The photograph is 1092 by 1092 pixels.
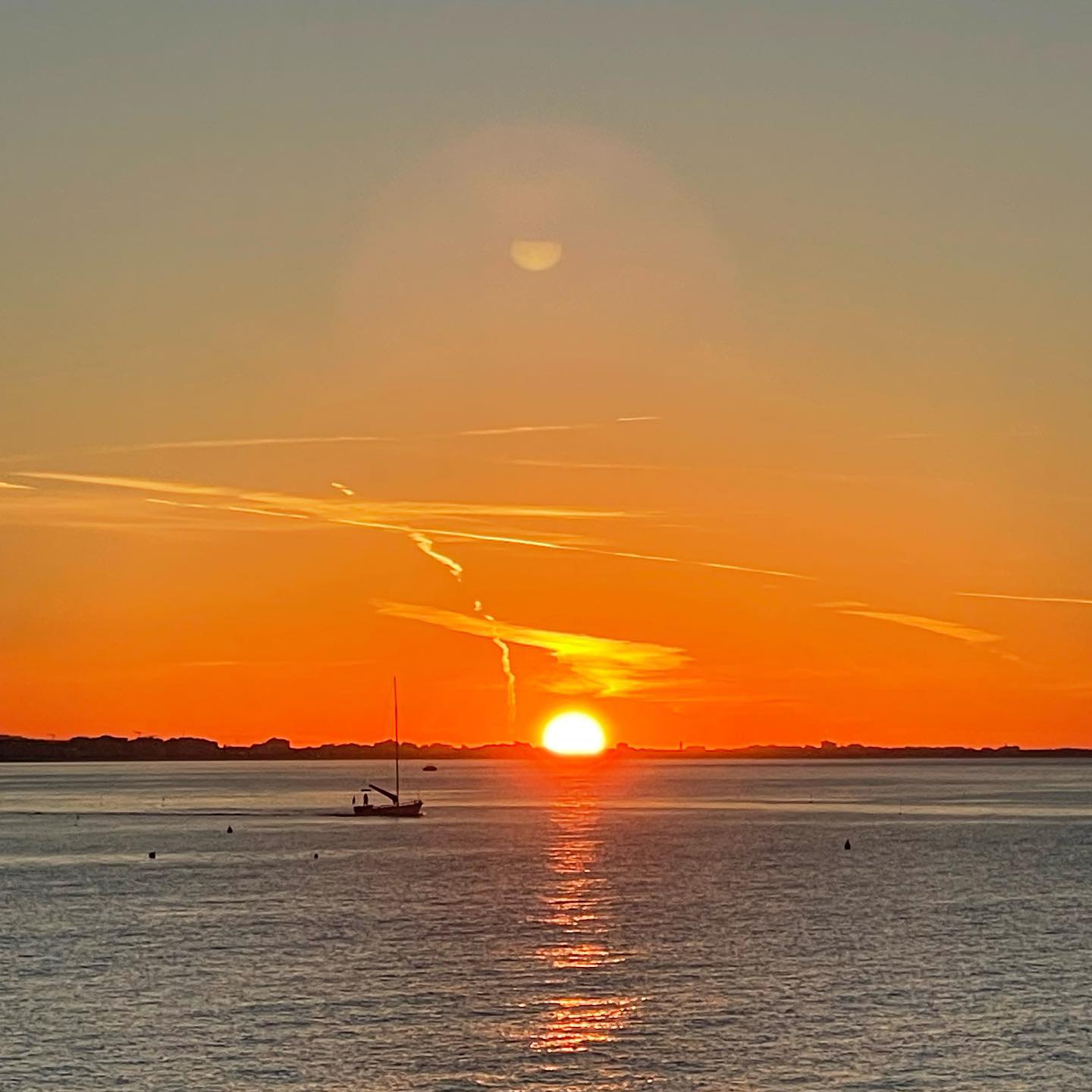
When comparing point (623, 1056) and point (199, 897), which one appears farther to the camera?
point (199, 897)

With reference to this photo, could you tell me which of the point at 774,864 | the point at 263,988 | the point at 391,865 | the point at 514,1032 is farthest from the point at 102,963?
the point at 774,864

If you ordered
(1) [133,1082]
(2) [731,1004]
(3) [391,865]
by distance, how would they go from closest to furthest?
(1) [133,1082]
(2) [731,1004]
(3) [391,865]

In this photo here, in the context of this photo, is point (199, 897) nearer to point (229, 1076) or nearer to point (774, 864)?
point (774, 864)

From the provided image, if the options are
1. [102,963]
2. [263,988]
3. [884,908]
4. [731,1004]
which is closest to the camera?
[731,1004]

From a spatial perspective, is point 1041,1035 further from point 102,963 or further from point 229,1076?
point 102,963

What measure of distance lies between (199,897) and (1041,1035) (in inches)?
3094

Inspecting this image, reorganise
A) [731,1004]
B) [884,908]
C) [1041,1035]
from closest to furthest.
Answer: [1041,1035], [731,1004], [884,908]

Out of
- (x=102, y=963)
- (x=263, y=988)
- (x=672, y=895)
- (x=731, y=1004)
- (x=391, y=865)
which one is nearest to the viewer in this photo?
(x=731, y=1004)

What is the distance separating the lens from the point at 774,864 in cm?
17075

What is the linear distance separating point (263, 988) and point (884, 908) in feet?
179

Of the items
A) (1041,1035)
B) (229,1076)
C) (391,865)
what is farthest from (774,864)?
(229,1076)

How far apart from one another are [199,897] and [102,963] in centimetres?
3985

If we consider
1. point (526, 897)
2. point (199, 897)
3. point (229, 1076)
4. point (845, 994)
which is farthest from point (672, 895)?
point (229, 1076)

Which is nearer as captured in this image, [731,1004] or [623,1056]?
[623,1056]
